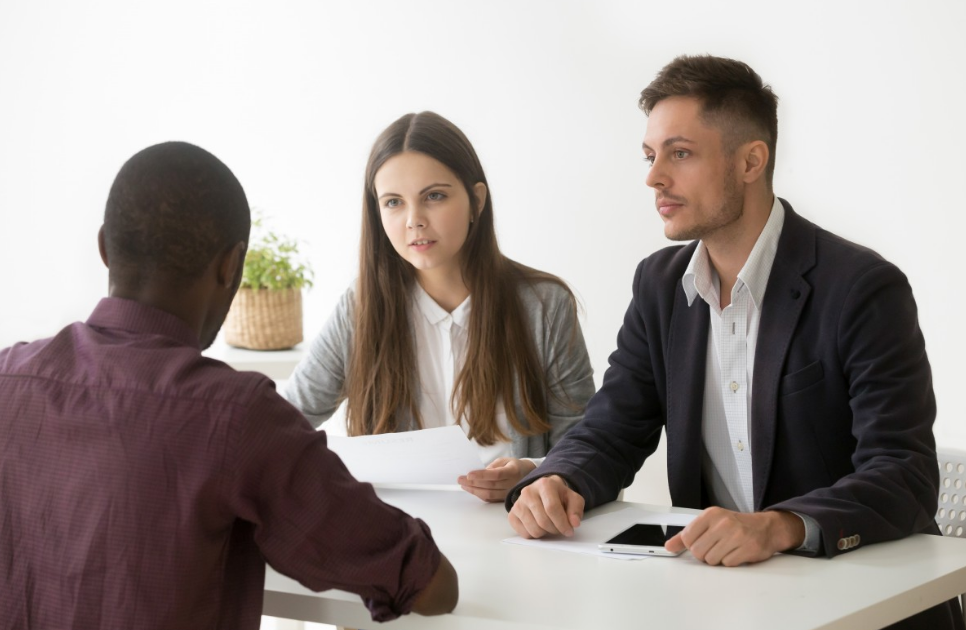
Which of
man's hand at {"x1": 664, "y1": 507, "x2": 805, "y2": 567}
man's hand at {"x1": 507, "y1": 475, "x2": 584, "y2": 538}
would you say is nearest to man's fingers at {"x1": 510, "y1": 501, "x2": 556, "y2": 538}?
man's hand at {"x1": 507, "y1": 475, "x2": 584, "y2": 538}

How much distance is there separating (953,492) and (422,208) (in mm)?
1237

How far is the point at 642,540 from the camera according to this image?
1.57 meters

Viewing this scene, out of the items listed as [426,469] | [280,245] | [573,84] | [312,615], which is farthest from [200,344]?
[573,84]

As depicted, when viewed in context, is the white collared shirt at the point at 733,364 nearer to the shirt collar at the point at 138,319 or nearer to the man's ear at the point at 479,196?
the man's ear at the point at 479,196

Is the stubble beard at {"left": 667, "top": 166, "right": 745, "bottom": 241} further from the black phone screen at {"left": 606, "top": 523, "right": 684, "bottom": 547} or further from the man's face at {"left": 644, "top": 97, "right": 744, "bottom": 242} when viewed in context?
the black phone screen at {"left": 606, "top": 523, "right": 684, "bottom": 547}

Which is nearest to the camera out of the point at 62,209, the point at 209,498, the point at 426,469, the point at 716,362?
the point at 209,498

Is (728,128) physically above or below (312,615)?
above

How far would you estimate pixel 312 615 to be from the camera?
1392mm

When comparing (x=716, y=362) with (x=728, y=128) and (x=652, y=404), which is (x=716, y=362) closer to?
(x=652, y=404)

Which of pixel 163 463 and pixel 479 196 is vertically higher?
pixel 479 196

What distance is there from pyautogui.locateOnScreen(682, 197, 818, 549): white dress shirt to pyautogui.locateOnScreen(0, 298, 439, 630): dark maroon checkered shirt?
1.01m

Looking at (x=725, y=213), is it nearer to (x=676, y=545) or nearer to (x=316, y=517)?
(x=676, y=545)

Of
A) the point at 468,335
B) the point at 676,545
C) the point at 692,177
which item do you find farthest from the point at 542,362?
the point at 676,545

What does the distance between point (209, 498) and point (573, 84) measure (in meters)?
3.21
